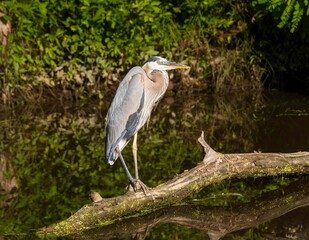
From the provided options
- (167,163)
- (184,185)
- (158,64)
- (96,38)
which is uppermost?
(158,64)

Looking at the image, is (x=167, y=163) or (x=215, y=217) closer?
(x=215, y=217)

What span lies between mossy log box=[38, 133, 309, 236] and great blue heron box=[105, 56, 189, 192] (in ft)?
0.81

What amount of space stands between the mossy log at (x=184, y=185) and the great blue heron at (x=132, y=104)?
25 centimetres

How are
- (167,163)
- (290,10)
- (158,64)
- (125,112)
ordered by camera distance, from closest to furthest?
(125,112)
(158,64)
(167,163)
(290,10)

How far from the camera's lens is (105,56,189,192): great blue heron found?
6.49 metres

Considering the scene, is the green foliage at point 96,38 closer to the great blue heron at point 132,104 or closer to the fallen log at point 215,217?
the great blue heron at point 132,104

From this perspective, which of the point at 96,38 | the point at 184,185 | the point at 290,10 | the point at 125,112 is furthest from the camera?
the point at 96,38

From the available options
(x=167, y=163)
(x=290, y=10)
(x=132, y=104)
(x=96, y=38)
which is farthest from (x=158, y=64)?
(x=96, y=38)

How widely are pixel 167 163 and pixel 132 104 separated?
1959 mm

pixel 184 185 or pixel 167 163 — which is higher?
pixel 184 185

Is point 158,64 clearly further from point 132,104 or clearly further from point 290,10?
point 290,10

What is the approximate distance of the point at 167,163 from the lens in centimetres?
838

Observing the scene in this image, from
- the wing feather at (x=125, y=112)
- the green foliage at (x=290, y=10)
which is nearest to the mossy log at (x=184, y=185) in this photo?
the wing feather at (x=125, y=112)

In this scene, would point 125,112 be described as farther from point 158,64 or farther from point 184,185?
point 184,185
